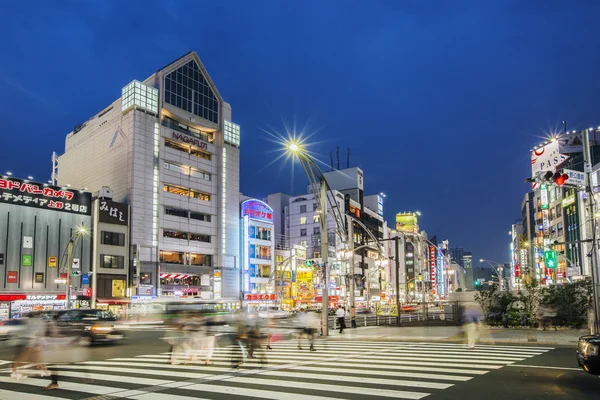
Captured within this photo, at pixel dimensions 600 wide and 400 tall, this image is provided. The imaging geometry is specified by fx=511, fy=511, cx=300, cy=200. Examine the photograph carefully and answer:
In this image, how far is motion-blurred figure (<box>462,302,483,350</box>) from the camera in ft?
62.0

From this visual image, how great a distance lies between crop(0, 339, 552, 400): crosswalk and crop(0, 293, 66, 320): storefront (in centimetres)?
4275

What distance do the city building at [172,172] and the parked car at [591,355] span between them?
2454 inches

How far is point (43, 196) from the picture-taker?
202ft

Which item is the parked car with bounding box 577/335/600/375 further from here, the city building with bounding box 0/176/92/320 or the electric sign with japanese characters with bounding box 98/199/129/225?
the electric sign with japanese characters with bounding box 98/199/129/225

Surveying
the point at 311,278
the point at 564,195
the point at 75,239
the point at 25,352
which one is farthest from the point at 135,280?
the point at 564,195

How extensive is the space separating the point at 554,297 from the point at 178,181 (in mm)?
59142

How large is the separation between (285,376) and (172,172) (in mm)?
66803

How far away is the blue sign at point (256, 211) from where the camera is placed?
86.2 meters

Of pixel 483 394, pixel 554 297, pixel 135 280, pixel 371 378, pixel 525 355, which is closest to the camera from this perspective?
pixel 483 394

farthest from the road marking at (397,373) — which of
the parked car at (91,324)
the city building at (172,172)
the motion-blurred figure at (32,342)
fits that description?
the city building at (172,172)

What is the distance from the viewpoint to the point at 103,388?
11453 millimetres

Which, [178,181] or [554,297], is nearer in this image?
[554,297]

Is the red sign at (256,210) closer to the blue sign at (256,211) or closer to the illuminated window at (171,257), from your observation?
the blue sign at (256,211)

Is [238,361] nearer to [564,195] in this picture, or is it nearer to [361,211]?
[564,195]
